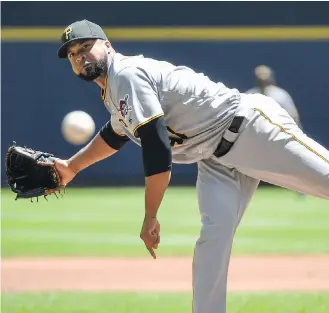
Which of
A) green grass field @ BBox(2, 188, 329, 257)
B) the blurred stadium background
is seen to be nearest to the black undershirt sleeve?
green grass field @ BBox(2, 188, 329, 257)

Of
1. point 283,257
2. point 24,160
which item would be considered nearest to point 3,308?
point 24,160

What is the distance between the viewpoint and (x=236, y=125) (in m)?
4.07

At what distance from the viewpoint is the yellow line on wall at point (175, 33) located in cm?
1752

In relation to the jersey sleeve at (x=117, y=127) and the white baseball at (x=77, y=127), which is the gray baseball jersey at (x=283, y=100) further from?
the jersey sleeve at (x=117, y=127)

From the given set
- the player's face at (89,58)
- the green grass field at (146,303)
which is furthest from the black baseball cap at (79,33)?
the green grass field at (146,303)

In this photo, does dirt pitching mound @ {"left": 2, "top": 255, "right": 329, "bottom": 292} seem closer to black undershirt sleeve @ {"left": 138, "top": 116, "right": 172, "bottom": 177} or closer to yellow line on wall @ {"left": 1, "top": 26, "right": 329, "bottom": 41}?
black undershirt sleeve @ {"left": 138, "top": 116, "right": 172, "bottom": 177}

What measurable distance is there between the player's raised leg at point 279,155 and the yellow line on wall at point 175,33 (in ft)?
44.7

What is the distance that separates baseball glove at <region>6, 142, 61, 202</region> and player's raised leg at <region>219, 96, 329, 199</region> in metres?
1.06

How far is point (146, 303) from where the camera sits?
582cm

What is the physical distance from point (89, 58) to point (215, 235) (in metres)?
0.99

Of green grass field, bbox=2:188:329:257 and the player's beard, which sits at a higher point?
the player's beard

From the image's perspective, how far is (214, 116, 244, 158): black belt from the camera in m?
4.06

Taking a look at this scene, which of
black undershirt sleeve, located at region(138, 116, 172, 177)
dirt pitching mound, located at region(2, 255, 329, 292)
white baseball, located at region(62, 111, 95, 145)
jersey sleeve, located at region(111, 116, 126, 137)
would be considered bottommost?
white baseball, located at region(62, 111, 95, 145)

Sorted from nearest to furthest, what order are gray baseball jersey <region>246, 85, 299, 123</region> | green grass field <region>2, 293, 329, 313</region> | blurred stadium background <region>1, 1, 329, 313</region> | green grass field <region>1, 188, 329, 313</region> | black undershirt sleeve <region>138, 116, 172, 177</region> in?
1. black undershirt sleeve <region>138, 116, 172, 177</region>
2. green grass field <region>2, 293, 329, 313</region>
3. green grass field <region>1, 188, 329, 313</region>
4. gray baseball jersey <region>246, 85, 299, 123</region>
5. blurred stadium background <region>1, 1, 329, 313</region>
